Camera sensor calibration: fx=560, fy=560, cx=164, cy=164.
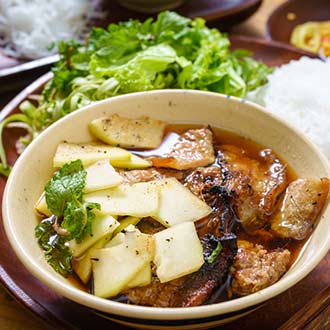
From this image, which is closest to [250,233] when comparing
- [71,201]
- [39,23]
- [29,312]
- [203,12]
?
[71,201]

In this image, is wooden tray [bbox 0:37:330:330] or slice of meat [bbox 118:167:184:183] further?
slice of meat [bbox 118:167:184:183]

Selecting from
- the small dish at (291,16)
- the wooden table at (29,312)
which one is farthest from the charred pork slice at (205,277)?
the small dish at (291,16)

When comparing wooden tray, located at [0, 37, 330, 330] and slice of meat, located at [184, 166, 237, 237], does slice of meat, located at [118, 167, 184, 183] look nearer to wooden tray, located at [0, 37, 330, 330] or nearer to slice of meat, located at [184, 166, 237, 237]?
slice of meat, located at [184, 166, 237, 237]

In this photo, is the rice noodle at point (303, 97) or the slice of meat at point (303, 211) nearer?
the slice of meat at point (303, 211)

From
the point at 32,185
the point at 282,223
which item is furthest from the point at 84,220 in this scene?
the point at 282,223

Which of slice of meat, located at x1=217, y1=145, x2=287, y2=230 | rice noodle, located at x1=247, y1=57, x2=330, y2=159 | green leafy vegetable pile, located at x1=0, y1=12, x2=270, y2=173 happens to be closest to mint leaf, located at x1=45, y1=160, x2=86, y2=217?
slice of meat, located at x1=217, y1=145, x2=287, y2=230

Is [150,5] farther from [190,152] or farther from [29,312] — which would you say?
[29,312]

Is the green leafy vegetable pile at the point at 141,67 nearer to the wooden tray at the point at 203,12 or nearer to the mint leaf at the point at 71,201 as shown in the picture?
the wooden tray at the point at 203,12

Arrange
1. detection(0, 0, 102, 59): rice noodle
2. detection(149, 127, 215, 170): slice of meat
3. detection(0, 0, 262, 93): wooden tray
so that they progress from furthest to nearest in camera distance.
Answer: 1. detection(0, 0, 262, 93): wooden tray
2. detection(0, 0, 102, 59): rice noodle
3. detection(149, 127, 215, 170): slice of meat
